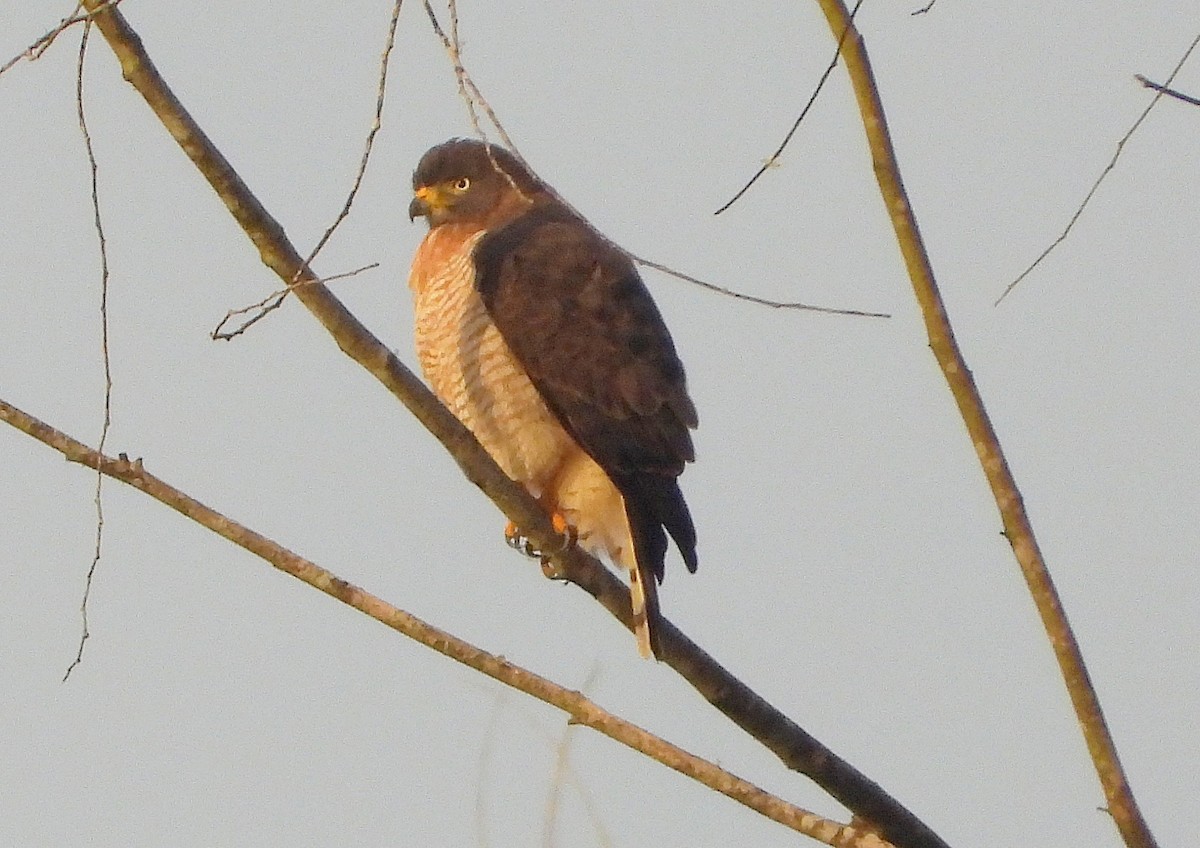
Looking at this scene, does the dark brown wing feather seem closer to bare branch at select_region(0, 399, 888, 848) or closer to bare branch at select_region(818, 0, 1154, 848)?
bare branch at select_region(0, 399, 888, 848)

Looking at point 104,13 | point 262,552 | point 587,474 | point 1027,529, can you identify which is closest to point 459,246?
point 587,474

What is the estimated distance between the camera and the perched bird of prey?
5.54 m

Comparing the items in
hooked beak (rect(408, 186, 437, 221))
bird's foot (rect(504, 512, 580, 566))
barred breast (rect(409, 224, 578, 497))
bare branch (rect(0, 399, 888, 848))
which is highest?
hooked beak (rect(408, 186, 437, 221))

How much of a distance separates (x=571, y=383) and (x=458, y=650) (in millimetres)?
1608

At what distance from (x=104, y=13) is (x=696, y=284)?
45.8 inches

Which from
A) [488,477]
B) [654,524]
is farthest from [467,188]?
[488,477]

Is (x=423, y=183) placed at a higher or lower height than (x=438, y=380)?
higher

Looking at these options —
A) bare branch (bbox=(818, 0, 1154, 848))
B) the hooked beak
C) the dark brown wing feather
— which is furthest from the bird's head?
bare branch (bbox=(818, 0, 1154, 848))

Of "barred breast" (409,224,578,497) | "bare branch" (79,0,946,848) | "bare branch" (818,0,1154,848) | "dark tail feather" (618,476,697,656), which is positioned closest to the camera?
"bare branch" (818,0,1154,848)

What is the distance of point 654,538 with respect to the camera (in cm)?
540

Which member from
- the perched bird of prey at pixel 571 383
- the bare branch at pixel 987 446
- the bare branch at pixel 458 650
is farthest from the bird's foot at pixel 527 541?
the bare branch at pixel 987 446

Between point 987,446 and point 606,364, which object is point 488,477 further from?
point 606,364

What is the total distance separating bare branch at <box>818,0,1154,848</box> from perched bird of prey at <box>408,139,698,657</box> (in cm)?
211

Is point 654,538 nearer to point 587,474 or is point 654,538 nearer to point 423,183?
point 587,474
